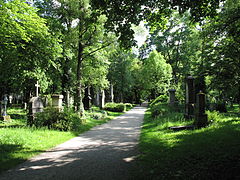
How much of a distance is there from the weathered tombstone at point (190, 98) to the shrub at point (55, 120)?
6986mm

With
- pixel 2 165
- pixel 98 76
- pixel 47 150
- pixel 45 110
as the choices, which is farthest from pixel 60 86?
pixel 2 165

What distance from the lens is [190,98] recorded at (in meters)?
11.6

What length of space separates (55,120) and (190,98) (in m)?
8.66

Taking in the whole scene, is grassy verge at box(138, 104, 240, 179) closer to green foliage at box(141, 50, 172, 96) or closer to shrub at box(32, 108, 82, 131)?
shrub at box(32, 108, 82, 131)

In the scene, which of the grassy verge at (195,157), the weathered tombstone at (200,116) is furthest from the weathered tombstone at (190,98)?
the grassy verge at (195,157)

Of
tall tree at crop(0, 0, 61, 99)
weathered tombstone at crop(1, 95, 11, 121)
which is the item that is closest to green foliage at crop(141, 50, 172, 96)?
tall tree at crop(0, 0, 61, 99)

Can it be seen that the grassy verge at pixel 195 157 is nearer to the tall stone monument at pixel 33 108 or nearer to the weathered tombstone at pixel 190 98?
the weathered tombstone at pixel 190 98

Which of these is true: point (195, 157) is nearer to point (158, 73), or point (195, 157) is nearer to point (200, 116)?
point (200, 116)

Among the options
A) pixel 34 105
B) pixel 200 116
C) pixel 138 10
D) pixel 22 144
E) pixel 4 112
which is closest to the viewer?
pixel 138 10

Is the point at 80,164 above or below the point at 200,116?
below

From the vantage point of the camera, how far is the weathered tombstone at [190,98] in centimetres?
1108

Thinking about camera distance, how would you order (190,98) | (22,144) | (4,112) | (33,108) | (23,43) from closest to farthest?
(22,144)
(33,108)
(190,98)
(23,43)
(4,112)

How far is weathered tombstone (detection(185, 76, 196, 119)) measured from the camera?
1108cm

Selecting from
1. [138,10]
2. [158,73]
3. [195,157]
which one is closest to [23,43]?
[138,10]
